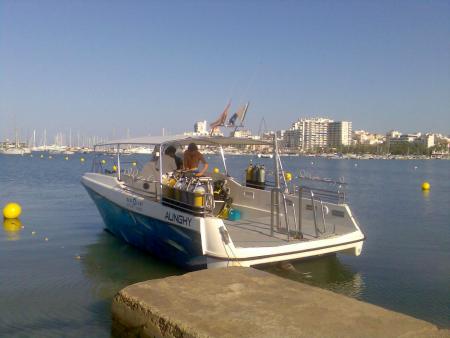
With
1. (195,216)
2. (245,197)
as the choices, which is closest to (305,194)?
(245,197)

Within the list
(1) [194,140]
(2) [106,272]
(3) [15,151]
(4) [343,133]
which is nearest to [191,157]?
(1) [194,140]

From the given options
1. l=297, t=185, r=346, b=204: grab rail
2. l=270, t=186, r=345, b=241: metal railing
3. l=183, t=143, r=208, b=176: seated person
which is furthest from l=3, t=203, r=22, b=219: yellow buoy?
l=297, t=185, r=346, b=204: grab rail

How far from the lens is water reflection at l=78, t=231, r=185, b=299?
819 cm

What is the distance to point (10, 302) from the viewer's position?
7.13 meters

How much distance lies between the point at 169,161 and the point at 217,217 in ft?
7.00

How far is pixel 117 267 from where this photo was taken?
9.27 m

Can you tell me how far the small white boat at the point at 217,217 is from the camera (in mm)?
7383

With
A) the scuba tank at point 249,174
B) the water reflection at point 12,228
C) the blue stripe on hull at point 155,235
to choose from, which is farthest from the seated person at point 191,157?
the water reflection at point 12,228

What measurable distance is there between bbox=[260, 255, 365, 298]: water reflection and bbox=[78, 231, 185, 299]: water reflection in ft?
6.48

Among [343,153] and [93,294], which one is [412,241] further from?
[343,153]

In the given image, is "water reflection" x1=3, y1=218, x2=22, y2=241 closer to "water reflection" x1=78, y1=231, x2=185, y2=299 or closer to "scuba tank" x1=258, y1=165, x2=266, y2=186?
"water reflection" x1=78, y1=231, x2=185, y2=299

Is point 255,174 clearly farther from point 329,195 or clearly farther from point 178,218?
point 178,218

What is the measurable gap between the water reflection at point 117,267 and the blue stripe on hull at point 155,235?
0.20 metres

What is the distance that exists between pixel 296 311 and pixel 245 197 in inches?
253
